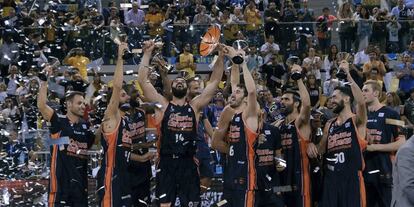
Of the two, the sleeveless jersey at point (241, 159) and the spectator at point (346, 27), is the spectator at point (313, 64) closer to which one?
the spectator at point (346, 27)

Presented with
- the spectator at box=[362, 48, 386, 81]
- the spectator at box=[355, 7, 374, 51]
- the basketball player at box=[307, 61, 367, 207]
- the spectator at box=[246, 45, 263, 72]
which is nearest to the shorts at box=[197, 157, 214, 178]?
the basketball player at box=[307, 61, 367, 207]

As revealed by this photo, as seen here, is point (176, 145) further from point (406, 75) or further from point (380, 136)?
point (406, 75)

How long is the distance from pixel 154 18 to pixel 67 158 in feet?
31.5

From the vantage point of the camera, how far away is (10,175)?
14805 mm

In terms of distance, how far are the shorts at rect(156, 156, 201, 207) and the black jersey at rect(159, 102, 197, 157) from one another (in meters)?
0.11

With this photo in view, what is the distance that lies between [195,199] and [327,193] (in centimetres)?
159

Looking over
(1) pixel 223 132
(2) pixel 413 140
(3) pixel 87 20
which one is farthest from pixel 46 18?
(2) pixel 413 140

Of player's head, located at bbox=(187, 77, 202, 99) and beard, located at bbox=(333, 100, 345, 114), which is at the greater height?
player's head, located at bbox=(187, 77, 202, 99)

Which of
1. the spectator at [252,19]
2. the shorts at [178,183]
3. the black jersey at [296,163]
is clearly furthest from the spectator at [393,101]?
the spectator at [252,19]

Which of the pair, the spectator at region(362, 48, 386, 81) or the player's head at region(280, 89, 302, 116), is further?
the spectator at region(362, 48, 386, 81)

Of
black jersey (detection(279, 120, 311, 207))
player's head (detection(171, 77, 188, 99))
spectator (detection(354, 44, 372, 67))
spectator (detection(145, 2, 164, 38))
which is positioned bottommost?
black jersey (detection(279, 120, 311, 207))

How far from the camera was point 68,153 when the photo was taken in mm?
11555

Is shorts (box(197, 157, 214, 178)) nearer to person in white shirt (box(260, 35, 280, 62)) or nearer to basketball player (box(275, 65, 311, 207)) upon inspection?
basketball player (box(275, 65, 311, 207))

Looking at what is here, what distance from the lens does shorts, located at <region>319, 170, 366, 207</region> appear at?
11273 mm
